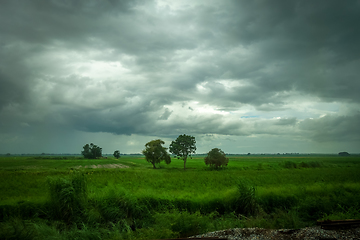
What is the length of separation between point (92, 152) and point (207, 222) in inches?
2997

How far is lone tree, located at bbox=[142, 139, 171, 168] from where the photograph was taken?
5838 centimetres

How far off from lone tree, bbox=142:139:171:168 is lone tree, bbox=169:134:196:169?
2.90 m

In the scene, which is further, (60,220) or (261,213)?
(261,213)

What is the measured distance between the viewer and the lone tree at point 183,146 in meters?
60.8

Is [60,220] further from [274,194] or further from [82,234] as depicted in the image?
[274,194]

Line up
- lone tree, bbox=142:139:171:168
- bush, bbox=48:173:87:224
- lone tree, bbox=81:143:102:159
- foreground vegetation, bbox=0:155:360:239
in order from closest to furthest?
foreground vegetation, bbox=0:155:360:239, bush, bbox=48:173:87:224, lone tree, bbox=142:139:171:168, lone tree, bbox=81:143:102:159

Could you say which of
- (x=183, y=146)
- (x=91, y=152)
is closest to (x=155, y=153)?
(x=183, y=146)

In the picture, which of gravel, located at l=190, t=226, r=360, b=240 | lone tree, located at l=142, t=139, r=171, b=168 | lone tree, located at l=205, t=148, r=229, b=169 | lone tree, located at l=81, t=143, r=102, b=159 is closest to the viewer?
gravel, located at l=190, t=226, r=360, b=240

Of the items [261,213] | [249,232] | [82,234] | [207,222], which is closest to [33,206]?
[82,234]

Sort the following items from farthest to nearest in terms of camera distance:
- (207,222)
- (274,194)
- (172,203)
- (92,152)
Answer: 1. (92,152)
2. (274,194)
3. (172,203)
4. (207,222)

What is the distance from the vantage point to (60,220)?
1465 cm

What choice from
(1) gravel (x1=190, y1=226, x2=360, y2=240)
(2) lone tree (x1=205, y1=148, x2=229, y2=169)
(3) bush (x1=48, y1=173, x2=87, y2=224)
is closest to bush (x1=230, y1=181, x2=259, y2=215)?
(1) gravel (x1=190, y1=226, x2=360, y2=240)

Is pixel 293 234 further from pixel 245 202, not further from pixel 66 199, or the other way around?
pixel 66 199

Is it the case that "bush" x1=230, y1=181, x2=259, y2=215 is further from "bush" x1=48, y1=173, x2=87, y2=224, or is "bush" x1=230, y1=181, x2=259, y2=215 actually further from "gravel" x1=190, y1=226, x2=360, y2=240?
"bush" x1=48, y1=173, x2=87, y2=224
